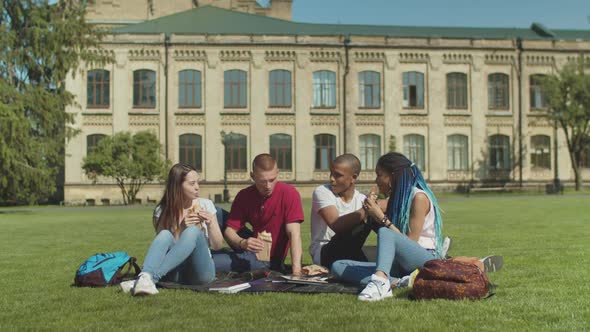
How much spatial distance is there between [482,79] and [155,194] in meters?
24.9

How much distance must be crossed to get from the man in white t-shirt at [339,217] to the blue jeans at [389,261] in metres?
0.41

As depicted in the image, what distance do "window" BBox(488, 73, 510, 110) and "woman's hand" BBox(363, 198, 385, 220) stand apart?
147 ft

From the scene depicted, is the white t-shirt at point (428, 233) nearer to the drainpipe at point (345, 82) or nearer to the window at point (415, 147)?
the drainpipe at point (345, 82)

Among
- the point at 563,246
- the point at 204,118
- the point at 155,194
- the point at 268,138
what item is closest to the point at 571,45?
the point at 268,138

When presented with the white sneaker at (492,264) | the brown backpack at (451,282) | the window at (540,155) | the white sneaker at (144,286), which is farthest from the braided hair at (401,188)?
the window at (540,155)

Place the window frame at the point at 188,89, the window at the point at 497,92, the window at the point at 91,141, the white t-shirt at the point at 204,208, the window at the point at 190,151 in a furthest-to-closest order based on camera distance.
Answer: the window at the point at 497,92
the window frame at the point at 188,89
the window at the point at 190,151
the window at the point at 91,141
the white t-shirt at the point at 204,208

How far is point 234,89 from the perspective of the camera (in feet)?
152

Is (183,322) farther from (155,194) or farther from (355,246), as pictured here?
(155,194)

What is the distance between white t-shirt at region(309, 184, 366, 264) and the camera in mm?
7395

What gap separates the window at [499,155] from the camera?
4894 cm

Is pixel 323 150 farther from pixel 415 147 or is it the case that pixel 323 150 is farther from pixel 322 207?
pixel 322 207

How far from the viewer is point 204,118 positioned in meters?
46.0

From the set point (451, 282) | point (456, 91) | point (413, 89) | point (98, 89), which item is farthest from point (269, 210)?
point (456, 91)

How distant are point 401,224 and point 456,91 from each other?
143 feet
